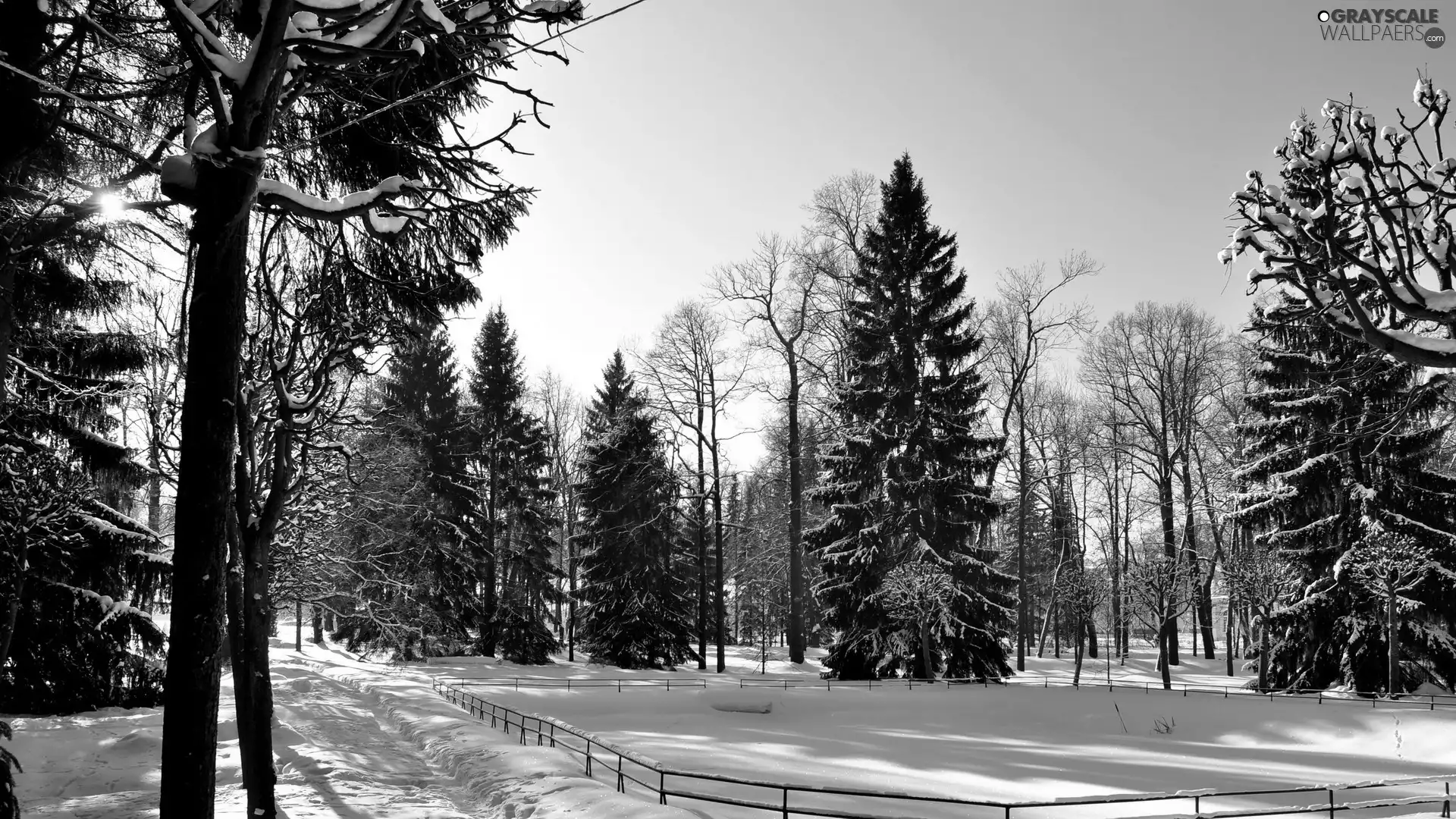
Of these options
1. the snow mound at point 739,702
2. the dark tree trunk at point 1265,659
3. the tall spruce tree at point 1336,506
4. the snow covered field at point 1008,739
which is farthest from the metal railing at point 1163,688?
the snow mound at point 739,702

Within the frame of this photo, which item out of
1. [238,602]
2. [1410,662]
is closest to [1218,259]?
[238,602]

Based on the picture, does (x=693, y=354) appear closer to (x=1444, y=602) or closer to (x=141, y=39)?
(x=1444, y=602)

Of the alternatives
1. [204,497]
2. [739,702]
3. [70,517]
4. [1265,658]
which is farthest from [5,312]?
[1265,658]

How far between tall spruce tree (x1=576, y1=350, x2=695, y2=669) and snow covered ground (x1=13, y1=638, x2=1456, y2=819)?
6979 mm

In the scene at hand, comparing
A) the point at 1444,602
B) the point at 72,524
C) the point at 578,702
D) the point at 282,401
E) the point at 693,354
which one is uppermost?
the point at 693,354

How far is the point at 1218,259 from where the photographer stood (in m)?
8.23

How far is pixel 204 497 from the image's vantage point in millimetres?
3766

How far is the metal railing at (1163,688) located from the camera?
20.0m

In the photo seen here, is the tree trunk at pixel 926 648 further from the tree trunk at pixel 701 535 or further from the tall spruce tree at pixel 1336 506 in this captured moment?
the tall spruce tree at pixel 1336 506

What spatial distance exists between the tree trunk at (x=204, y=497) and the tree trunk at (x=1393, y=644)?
2536 cm

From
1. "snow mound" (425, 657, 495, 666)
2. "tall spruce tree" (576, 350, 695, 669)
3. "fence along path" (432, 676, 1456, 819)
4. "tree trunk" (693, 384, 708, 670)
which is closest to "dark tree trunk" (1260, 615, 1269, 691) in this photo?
"fence along path" (432, 676, 1456, 819)

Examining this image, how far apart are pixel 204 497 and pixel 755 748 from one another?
14.7m

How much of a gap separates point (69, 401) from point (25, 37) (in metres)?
6.82

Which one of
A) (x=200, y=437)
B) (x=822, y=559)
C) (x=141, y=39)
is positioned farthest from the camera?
(x=822, y=559)
